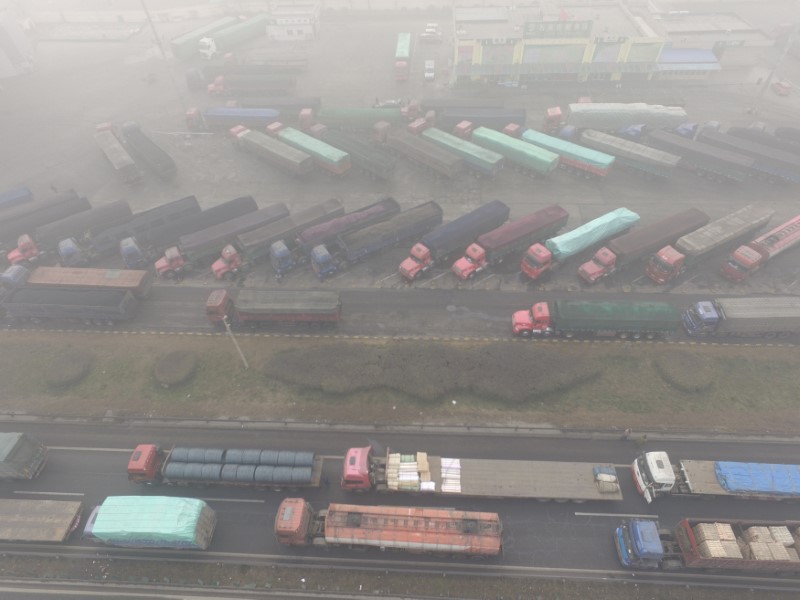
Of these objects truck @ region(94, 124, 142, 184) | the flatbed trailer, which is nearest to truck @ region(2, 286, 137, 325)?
the flatbed trailer

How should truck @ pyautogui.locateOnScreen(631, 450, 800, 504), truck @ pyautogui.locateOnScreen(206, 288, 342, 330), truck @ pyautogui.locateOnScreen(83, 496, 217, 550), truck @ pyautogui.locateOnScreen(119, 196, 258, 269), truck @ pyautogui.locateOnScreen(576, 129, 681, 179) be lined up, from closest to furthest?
1. truck @ pyautogui.locateOnScreen(83, 496, 217, 550)
2. truck @ pyautogui.locateOnScreen(631, 450, 800, 504)
3. truck @ pyautogui.locateOnScreen(206, 288, 342, 330)
4. truck @ pyautogui.locateOnScreen(119, 196, 258, 269)
5. truck @ pyautogui.locateOnScreen(576, 129, 681, 179)

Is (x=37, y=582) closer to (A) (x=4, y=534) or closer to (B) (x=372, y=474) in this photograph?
(A) (x=4, y=534)

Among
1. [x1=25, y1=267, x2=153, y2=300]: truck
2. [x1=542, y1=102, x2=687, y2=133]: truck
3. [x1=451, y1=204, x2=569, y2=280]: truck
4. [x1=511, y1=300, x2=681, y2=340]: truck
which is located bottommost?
[x1=511, y1=300, x2=681, y2=340]: truck

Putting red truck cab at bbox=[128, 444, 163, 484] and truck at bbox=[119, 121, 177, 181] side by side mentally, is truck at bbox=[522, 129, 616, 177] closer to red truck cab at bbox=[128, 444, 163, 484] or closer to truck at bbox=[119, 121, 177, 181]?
truck at bbox=[119, 121, 177, 181]

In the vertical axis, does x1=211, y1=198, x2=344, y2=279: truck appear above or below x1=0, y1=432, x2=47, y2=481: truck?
above

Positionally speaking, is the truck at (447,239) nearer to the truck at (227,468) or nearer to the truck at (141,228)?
the truck at (227,468)

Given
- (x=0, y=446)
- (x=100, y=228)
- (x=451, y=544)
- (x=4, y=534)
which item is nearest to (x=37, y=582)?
(x=4, y=534)

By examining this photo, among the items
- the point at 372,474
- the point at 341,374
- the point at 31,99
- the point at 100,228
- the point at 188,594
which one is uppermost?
the point at 31,99

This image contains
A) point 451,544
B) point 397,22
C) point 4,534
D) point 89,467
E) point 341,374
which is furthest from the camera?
point 397,22
